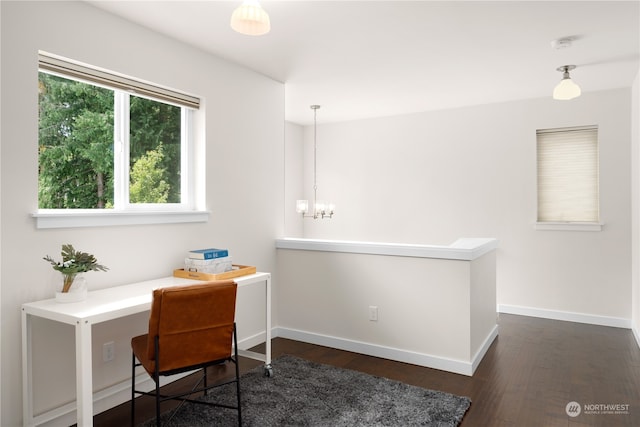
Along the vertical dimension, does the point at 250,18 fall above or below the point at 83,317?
above

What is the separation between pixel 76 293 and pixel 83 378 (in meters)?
0.51

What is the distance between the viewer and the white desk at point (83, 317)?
1833 mm

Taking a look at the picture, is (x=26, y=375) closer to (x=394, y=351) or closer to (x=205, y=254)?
(x=205, y=254)

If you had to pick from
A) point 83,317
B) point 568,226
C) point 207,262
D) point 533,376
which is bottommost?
point 533,376

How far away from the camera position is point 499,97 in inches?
182

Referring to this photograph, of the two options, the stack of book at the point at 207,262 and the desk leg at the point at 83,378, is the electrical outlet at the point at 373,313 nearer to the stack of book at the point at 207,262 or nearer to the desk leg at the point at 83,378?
the stack of book at the point at 207,262

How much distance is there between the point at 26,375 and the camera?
2.10 meters

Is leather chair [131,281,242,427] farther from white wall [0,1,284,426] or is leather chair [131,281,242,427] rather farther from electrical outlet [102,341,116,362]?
white wall [0,1,284,426]

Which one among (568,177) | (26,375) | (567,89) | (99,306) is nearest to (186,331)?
(99,306)

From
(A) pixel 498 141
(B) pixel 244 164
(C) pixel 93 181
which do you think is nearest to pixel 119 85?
(C) pixel 93 181

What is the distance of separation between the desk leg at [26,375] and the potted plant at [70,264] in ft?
0.79

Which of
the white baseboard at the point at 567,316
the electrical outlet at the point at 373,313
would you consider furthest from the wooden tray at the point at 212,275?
the white baseboard at the point at 567,316

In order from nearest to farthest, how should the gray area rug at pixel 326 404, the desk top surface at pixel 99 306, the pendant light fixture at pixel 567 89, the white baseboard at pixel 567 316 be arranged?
1. the desk top surface at pixel 99 306
2. the gray area rug at pixel 326 404
3. the pendant light fixture at pixel 567 89
4. the white baseboard at pixel 567 316

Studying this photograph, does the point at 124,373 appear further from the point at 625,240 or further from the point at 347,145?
the point at 625,240
